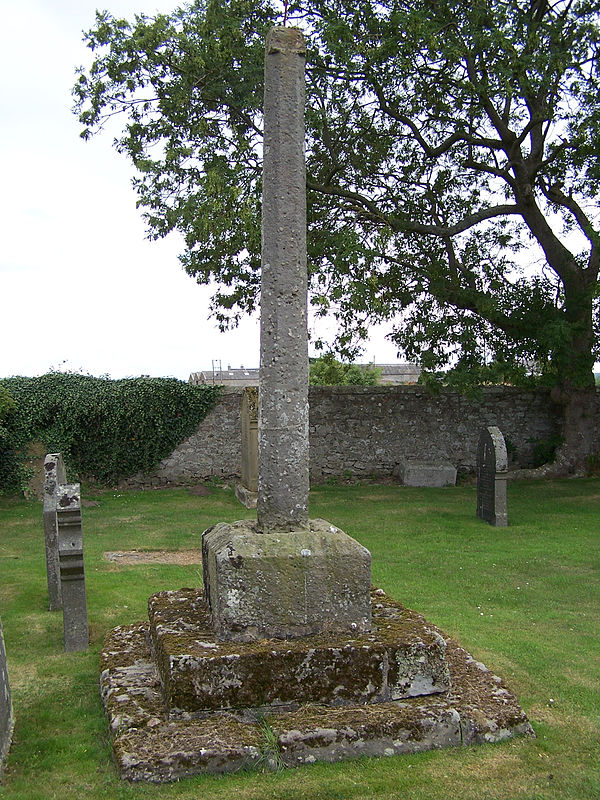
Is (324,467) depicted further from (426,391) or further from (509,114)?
(509,114)

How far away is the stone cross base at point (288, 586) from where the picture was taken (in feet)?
13.5

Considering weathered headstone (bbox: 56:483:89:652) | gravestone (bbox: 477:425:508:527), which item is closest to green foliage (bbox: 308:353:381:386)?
gravestone (bbox: 477:425:508:527)

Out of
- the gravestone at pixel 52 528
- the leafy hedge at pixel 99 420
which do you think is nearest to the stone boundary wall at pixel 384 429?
the leafy hedge at pixel 99 420

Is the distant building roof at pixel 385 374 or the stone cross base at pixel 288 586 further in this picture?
the distant building roof at pixel 385 374

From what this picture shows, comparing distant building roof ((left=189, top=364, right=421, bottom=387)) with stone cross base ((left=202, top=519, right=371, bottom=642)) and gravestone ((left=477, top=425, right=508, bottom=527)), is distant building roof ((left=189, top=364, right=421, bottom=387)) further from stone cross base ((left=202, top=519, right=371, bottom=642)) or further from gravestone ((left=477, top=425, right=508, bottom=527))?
stone cross base ((left=202, top=519, right=371, bottom=642))

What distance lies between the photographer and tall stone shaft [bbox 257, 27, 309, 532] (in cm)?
438

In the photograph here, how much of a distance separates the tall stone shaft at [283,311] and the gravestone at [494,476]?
873 cm

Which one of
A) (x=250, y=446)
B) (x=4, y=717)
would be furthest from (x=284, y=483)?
(x=250, y=446)

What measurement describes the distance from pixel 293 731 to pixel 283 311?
2352mm

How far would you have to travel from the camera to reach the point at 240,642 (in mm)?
4098

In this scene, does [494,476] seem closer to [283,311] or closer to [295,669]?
[283,311]

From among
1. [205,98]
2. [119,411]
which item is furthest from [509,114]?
[119,411]

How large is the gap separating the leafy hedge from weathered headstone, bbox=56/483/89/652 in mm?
9918

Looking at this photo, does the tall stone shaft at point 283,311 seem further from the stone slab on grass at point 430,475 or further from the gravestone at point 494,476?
the stone slab on grass at point 430,475
